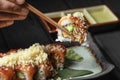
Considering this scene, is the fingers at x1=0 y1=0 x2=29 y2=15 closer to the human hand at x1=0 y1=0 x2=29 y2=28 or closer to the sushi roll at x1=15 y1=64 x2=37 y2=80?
the human hand at x1=0 y1=0 x2=29 y2=28

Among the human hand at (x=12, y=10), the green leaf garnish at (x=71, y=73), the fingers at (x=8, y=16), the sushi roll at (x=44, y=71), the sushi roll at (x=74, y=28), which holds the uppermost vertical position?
the human hand at (x=12, y=10)

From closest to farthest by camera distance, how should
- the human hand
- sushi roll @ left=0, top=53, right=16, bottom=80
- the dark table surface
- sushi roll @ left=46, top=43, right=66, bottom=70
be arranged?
1. the human hand
2. sushi roll @ left=0, top=53, right=16, bottom=80
3. sushi roll @ left=46, top=43, right=66, bottom=70
4. the dark table surface

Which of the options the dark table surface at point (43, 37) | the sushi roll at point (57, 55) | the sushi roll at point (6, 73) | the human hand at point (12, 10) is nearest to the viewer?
the human hand at point (12, 10)

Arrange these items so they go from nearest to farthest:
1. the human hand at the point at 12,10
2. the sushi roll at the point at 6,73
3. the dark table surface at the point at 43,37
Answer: the human hand at the point at 12,10 → the sushi roll at the point at 6,73 → the dark table surface at the point at 43,37

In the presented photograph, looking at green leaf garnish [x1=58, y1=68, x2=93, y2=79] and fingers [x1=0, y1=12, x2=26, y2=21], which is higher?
fingers [x1=0, y1=12, x2=26, y2=21]

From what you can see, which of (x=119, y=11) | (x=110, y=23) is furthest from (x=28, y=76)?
(x=119, y=11)

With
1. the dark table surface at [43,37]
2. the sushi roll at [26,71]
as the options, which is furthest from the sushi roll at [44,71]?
the dark table surface at [43,37]

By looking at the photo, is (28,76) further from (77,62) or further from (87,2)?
(87,2)

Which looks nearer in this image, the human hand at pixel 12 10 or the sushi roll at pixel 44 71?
the human hand at pixel 12 10

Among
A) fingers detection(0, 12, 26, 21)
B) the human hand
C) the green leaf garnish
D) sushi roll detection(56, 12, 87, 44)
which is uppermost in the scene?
the human hand

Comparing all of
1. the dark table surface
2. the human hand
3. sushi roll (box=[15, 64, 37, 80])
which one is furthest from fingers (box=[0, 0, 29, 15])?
the dark table surface

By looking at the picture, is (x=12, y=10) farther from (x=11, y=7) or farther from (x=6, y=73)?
(x=6, y=73)

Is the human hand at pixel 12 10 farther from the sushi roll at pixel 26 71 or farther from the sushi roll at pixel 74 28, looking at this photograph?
the sushi roll at pixel 74 28
